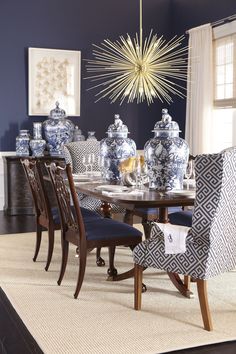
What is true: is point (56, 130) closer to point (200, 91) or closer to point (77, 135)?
point (77, 135)

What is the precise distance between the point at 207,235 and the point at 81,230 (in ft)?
3.00

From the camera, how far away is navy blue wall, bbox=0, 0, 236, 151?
22.4 ft

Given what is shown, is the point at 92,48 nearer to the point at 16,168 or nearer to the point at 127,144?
the point at 16,168

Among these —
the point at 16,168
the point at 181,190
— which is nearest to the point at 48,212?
the point at 181,190

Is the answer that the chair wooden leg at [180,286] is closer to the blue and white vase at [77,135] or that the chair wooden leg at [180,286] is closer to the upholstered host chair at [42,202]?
the upholstered host chair at [42,202]

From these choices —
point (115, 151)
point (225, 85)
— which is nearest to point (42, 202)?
point (115, 151)

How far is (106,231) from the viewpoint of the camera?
345 cm

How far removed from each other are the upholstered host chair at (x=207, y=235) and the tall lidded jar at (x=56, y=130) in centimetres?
399

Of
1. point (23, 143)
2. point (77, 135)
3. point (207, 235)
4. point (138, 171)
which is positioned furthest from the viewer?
point (77, 135)

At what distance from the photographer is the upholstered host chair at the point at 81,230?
11.0 ft

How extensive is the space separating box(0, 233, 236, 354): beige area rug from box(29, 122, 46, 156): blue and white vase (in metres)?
2.65

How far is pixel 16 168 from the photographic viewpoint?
6602 mm

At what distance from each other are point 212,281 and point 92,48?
4426 millimetres

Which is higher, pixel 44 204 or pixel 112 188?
pixel 112 188
